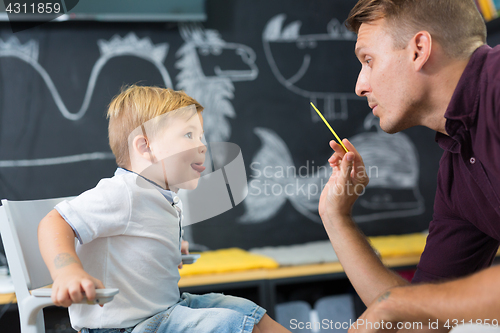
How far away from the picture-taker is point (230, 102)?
6.59ft

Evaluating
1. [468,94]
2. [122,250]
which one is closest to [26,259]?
[122,250]

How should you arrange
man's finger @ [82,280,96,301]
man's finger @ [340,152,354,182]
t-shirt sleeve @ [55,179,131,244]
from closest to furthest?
man's finger @ [82,280,96,301], t-shirt sleeve @ [55,179,131,244], man's finger @ [340,152,354,182]

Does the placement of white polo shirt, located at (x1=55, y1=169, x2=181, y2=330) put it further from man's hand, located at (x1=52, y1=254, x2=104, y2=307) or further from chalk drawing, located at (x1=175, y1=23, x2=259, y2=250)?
chalk drawing, located at (x1=175, y1=23, x2=259, y2=250)

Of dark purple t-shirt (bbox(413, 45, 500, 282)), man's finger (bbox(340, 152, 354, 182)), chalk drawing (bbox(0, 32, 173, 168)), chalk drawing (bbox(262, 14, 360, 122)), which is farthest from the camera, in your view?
chalk drawing (bbox(262, 14, 360, 122))

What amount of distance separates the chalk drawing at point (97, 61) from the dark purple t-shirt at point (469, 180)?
4.44 feet

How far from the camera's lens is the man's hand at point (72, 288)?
580 mm

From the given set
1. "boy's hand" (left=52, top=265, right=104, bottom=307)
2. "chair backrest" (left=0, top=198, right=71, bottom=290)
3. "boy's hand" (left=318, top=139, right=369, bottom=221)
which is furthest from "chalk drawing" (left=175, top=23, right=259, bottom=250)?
"boy's hand" (left=52, top=265, right=104, bottom=307)

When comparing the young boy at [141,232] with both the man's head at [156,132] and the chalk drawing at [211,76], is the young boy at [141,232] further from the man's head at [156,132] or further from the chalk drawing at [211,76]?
the chalk drawing at [211,76]

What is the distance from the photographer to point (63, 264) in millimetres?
636

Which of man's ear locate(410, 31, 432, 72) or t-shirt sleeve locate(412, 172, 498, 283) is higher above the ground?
man's ear locate(410, 31, 432, 72)

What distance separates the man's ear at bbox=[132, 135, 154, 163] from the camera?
34.2 inches

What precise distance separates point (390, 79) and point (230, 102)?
111cm

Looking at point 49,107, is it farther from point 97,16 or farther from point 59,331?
point 59,331

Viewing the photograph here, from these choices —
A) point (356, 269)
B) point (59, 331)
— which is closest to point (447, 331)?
point (356, 269)
